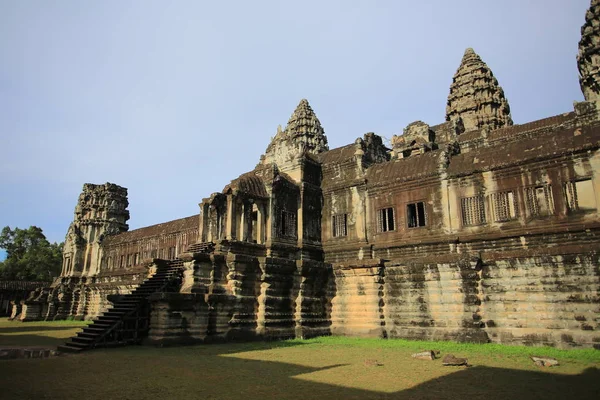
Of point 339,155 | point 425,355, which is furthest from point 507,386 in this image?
point 339,155

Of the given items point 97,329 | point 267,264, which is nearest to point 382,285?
point 267,264

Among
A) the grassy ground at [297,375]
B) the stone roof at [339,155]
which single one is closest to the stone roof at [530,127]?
the stone roof at [339,155]

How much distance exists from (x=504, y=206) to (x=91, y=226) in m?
36.3

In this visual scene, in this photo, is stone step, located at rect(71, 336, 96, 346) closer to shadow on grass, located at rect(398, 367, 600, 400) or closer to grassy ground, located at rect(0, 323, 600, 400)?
grassy ground, located at rect(0, 323, 600, 400)

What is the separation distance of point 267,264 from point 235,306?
2.28 meters

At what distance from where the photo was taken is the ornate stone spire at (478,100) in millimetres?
44188

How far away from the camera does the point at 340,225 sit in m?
22.8

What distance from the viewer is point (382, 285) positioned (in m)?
19.7

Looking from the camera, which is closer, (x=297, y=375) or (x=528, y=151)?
(x=297, y=375)

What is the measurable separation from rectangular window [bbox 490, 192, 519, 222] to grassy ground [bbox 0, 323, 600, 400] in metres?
5.16

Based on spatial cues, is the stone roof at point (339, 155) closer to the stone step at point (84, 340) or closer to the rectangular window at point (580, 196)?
the rectangular window at point (580, 196)

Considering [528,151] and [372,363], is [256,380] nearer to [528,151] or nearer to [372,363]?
[372,363]

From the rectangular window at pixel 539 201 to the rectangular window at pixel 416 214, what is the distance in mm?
4352

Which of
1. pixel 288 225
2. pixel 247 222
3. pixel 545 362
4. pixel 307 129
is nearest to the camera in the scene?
pixel 545 362
